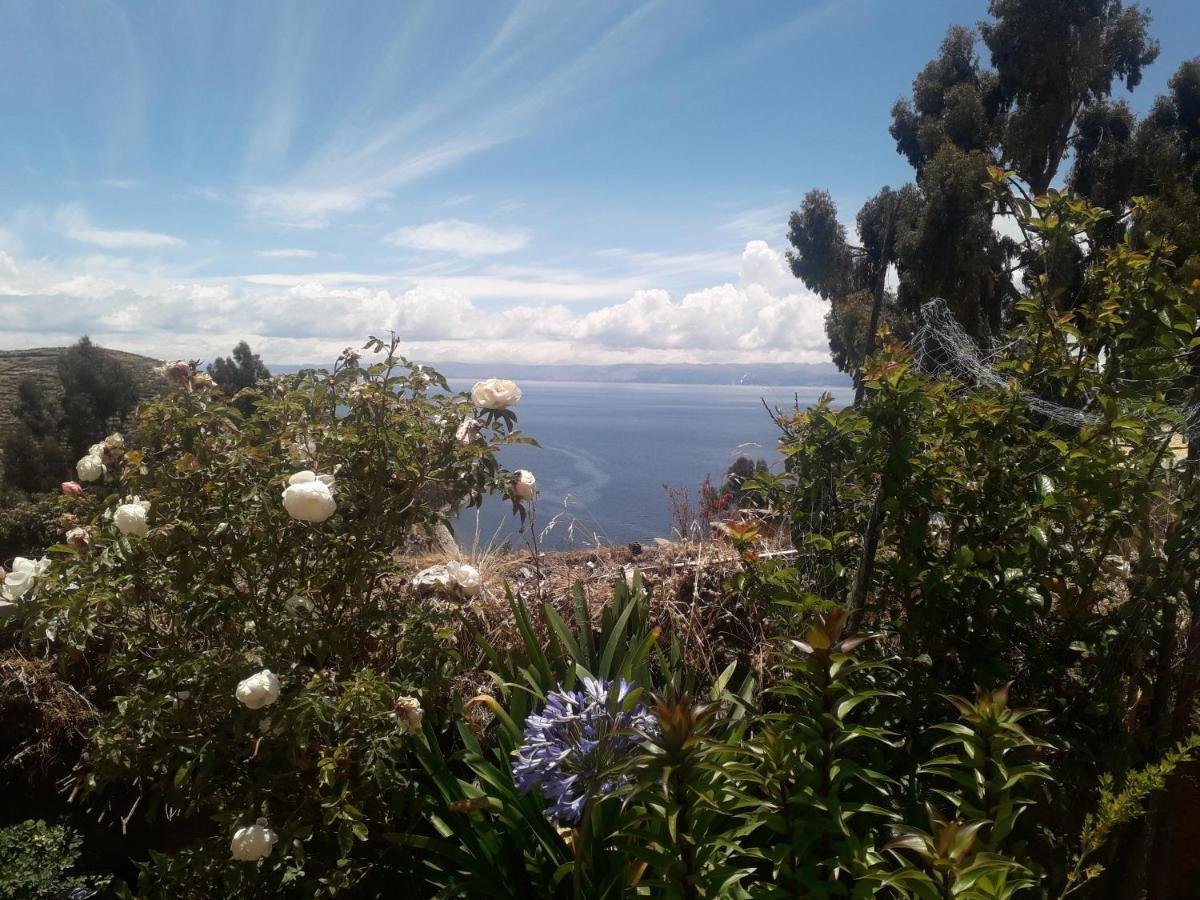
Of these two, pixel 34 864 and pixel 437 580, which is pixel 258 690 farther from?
pixel 34 864

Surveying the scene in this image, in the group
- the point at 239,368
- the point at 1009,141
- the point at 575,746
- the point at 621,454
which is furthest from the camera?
the point at 621,454

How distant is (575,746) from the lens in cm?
177

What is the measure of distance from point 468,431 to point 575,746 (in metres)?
1.05

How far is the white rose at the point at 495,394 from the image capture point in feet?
7.99

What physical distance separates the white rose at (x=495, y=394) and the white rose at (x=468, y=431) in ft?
0.23

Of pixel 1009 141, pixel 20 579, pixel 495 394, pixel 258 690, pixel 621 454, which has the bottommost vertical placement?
pixel 621 454

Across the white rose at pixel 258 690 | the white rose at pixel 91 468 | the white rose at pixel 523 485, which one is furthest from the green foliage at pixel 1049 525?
the white rose at pixel 91 468

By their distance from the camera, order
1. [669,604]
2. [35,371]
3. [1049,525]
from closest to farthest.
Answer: [1049,525], [669,604], [35,371]

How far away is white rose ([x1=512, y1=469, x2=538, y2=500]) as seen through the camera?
2473 mm

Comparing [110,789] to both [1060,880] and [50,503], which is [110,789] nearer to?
[50,503]

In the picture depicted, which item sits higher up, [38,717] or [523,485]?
[523,485]

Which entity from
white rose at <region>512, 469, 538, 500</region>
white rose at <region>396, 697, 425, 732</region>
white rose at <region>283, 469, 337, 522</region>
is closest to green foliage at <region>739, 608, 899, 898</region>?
white rose at <region>396, 697, 425, 732</region>

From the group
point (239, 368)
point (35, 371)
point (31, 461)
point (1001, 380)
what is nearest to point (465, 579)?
point (1001, 380)

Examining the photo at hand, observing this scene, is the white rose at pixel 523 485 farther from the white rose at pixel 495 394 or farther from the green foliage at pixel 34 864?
the green foliage at pixel 34 864
